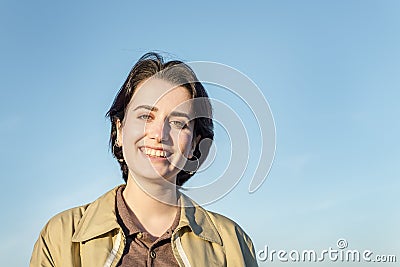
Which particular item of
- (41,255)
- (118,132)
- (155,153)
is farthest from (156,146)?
(41,255)

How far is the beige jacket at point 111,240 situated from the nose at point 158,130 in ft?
1.30

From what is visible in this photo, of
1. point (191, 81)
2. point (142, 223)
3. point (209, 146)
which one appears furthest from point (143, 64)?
point (142, 223)

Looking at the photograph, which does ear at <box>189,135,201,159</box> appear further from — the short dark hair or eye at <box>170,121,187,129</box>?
eye at <box>170,121,187,129</box>

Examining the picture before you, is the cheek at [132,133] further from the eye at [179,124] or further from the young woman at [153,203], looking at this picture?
the eye at [179,124]

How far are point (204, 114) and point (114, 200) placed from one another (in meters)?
0.57

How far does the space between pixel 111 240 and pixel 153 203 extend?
249 millimetres

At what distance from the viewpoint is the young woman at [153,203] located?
3062mm

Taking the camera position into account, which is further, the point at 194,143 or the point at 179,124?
the point at 194,143

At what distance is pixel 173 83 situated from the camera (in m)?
3.22

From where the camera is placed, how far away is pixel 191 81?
3.29 meters

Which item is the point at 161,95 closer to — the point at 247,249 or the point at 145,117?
the point at 145,117

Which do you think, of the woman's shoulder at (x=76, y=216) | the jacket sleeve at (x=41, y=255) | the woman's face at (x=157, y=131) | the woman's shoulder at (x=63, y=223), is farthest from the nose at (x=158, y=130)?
the jacket sleeve at (x=41, y=255)

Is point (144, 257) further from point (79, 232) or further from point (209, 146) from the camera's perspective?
point (209, 146)

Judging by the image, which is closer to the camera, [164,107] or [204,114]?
[164,107]
